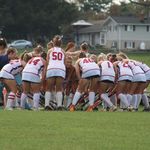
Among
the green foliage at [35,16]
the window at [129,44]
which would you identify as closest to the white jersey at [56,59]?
the green foliage at [35,16]

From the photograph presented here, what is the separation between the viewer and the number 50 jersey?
58.5 feet

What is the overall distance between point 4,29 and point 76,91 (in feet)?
264

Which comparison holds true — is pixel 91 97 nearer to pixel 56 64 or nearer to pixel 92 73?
pixel 92 73

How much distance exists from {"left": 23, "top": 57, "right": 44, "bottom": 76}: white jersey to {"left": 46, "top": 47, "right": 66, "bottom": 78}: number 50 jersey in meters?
0.41

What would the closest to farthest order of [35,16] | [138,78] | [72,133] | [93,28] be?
[72,133] → [138,78] → [35,16] → [93,28]

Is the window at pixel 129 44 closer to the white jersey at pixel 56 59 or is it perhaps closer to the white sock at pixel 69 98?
the white sock at pixel 69 98

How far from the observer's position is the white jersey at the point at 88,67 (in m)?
18.3

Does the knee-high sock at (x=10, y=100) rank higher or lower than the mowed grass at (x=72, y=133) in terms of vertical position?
lower

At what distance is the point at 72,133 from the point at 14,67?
8.19 meters

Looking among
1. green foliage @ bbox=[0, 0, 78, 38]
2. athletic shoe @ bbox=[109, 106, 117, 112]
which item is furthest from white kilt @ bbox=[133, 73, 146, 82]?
green foliage @ bbox=[0, 0, 78, 38]

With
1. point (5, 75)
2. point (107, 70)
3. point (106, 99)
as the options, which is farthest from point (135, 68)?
point (5, 75)

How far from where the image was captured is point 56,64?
17906 mm

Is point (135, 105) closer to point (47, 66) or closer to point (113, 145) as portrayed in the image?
point (47, 66)

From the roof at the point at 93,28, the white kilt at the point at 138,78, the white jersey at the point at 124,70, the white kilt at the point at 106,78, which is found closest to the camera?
the white kilt at the point at 106,78
